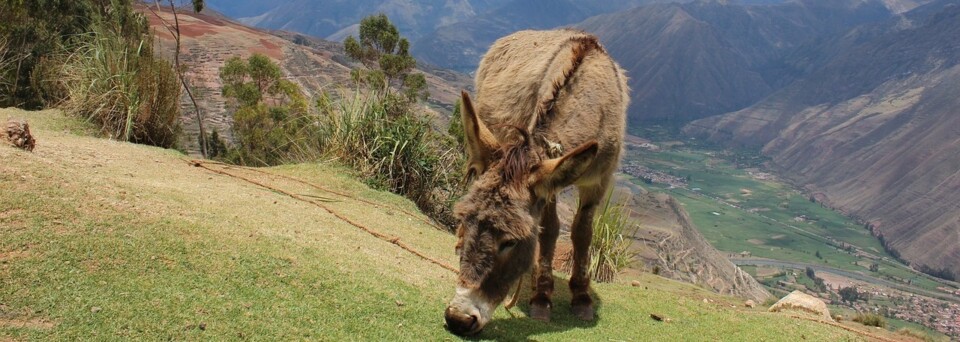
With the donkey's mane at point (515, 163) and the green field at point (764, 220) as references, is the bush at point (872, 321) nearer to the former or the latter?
the donkey's mane at point (515, 163)

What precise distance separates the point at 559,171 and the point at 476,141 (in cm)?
66

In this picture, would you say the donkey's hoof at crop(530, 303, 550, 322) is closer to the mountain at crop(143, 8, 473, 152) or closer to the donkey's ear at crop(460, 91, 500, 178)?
the donkey's ear at crop(460, 91, 500, 178)

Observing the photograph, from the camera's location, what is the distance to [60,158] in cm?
607

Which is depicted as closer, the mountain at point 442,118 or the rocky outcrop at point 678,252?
the rocky outcrop at point 678,252

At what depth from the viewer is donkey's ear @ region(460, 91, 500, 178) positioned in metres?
4.38

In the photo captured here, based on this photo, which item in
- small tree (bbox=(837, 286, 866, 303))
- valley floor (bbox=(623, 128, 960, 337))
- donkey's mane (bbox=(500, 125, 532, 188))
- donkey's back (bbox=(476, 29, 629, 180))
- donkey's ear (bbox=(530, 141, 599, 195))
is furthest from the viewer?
valley floor (bbox=(623, 128, 960, 337))

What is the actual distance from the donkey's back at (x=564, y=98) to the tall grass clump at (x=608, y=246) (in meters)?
3.51

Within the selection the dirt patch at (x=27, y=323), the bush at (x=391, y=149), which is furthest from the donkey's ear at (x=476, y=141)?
the bush at (x=391, y=149)

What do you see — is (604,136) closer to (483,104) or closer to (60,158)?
(483,104)

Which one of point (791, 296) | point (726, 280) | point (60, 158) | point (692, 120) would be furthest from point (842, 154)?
point (60, 158)

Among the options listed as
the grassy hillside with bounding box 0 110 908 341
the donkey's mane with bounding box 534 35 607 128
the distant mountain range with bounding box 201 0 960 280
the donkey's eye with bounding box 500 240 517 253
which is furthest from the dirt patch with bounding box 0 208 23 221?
the distant mountain range with bounding box 201 0 960 280

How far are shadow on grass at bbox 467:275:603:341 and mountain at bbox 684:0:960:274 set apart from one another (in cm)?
7055

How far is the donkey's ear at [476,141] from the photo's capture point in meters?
4.38

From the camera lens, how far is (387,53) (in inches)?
865
